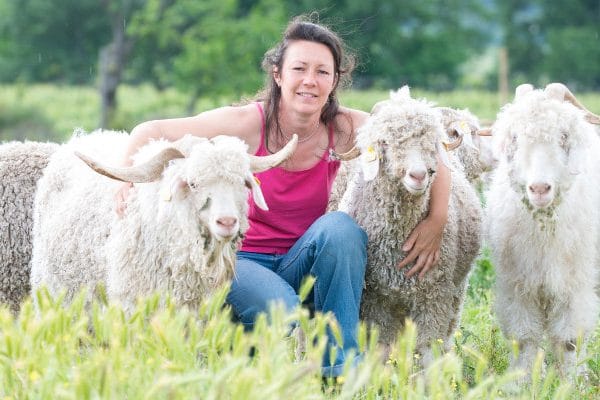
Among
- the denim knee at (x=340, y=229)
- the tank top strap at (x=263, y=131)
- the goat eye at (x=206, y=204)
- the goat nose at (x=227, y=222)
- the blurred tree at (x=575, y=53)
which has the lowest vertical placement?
the denim knee at (x=340, y=229)

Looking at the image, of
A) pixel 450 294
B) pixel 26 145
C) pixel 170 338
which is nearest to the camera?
pixel 170 338

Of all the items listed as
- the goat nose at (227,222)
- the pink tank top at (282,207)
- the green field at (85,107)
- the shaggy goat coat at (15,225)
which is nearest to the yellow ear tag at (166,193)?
the goat nose at (227,222)

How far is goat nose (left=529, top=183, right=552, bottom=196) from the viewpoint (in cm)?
466

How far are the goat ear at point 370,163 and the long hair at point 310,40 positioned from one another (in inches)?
21.6

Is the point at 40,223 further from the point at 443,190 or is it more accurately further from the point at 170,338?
the point at 170,338

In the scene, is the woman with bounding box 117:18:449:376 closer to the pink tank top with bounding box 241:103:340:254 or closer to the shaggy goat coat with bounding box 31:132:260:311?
the pink tank top with bounding box 241:103:340:254

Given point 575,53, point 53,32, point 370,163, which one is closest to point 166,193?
point 370,163

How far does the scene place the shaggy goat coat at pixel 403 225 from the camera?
15.9 ft

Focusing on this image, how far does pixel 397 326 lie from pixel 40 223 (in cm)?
193

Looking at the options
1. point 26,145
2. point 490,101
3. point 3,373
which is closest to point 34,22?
point 490,101

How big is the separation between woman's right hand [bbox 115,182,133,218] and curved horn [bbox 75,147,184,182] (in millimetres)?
272

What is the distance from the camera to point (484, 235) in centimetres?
545

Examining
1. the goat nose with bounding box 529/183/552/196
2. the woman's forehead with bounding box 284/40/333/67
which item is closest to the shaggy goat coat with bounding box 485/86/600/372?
the goat nose with bounding box 529/183/552/196

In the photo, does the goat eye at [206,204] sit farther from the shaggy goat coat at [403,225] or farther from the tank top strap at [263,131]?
the shaggy goat coat at [403,225]
